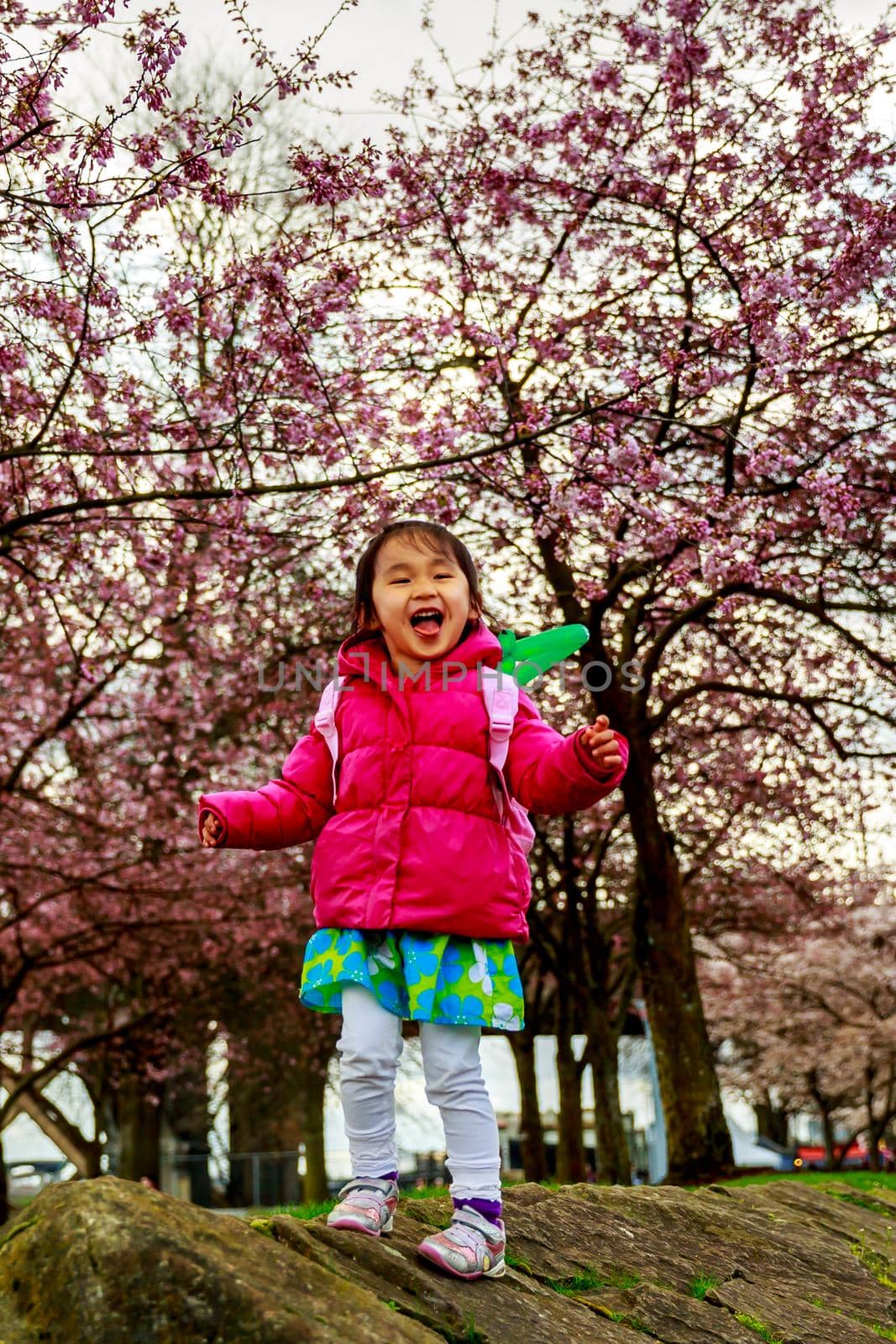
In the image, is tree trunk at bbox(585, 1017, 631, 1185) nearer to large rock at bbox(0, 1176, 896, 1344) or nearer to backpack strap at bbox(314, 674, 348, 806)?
large rock at bbox(0, 1176, 896, 1344)

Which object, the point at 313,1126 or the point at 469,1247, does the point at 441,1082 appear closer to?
the point at 469,1247

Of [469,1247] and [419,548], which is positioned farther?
[419,548]

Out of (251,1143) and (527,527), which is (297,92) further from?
(251,1143)

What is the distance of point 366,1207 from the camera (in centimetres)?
359

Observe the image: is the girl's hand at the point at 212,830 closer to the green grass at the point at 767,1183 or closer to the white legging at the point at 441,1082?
the white legging at the point at 441,1082

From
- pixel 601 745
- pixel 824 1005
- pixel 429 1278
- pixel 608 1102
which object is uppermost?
pixel 824 1005

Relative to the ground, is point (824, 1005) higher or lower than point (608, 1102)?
higher

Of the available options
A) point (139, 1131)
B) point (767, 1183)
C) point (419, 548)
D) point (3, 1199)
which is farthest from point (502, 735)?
point (139, 1131)

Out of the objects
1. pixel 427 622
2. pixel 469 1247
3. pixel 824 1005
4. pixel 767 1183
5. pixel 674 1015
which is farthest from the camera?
pixel 824 1005

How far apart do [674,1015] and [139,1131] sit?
12.7m

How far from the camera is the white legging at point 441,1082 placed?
3.53 m

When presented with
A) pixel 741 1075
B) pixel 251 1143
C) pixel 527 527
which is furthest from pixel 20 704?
pixel 741 1075

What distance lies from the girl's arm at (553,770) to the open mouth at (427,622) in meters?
0.35

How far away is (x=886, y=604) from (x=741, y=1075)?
36.9 m
